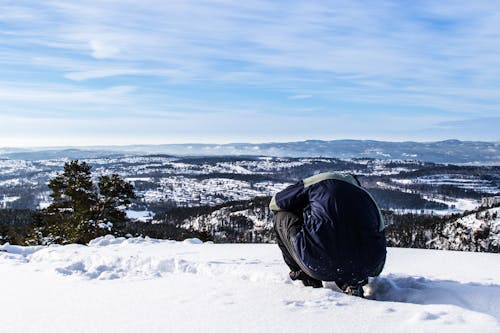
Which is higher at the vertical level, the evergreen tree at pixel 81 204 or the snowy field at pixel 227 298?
the snowy field at pixel 227 298

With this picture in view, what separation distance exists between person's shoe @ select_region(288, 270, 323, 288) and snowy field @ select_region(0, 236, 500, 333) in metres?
0.13

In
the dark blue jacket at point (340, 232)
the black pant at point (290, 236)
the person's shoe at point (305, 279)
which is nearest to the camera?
the dark blue jacket at point (340, 232)

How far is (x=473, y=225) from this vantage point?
6004 inches

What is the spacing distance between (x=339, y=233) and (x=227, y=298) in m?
1.51

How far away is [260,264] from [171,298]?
2.63m

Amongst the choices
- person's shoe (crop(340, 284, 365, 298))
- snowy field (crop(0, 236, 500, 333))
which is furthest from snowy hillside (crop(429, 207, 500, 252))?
person's shoe (crop(340, 284, 365, 298))

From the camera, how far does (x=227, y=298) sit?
460cm

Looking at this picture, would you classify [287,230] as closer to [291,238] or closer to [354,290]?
[291,238]

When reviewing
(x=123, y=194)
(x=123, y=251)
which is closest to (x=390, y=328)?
(x=123, y=251)

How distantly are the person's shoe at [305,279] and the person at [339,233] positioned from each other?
164mm

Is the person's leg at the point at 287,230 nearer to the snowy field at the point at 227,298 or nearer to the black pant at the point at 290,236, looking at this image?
the black pant at the point at 290,236

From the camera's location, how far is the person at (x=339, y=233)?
15.7 ft

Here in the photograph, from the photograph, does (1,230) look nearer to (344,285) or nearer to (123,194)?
(123,194)

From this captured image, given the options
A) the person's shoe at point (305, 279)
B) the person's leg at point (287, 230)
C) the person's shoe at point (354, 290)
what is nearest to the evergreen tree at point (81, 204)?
the person's leg at point (287, 230)
